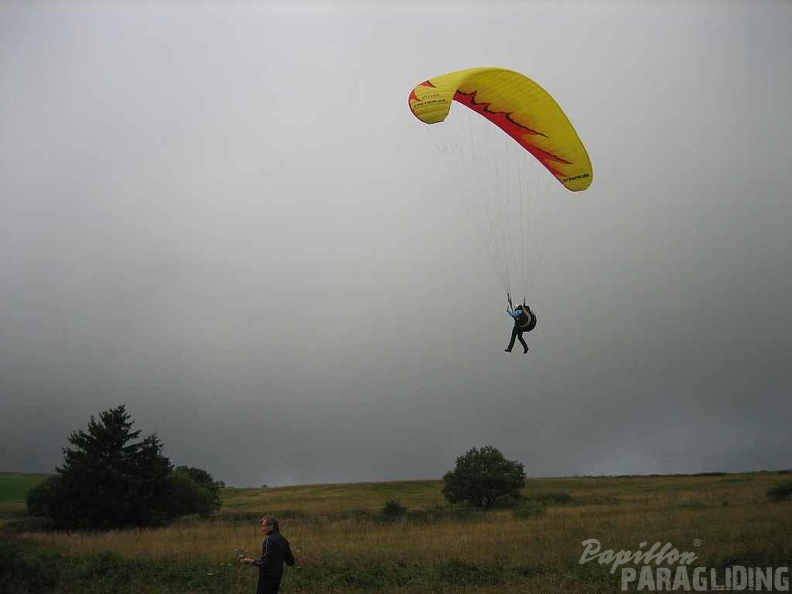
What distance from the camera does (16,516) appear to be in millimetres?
29578

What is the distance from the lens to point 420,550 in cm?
1716

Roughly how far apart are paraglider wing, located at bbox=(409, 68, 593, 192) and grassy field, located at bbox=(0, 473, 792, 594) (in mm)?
10288

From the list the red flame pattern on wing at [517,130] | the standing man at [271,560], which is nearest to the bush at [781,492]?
the red flame pattern on wing at [517,130]

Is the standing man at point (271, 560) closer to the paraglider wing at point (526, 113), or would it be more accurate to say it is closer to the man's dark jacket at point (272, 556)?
the man's dark jacket at point (272, 556)

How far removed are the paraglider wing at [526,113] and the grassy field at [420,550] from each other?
10288 mm

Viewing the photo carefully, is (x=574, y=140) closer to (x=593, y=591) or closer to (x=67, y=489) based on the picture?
(x=593, y=591)

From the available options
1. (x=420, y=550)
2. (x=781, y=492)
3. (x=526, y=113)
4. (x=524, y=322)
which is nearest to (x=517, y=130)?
(x=526, y=113)

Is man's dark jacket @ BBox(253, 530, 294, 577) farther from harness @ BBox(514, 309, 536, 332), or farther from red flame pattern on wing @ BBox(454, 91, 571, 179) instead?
red flame pattern on wing @ BBox(454, 91, 571, 179)

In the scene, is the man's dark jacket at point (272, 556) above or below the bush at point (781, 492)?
above

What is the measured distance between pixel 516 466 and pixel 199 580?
24.2 meters

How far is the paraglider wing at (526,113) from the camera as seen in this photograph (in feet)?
55.3

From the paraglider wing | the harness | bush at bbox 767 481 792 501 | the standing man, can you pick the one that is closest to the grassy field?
bush at bbox 767 481 792 501

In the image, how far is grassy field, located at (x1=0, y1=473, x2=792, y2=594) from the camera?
13.6 meters

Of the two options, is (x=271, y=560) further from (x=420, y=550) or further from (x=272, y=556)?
(x=420, y=550)
